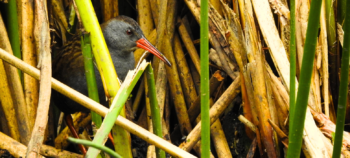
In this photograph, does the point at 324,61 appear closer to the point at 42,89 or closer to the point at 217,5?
the point at 217,5

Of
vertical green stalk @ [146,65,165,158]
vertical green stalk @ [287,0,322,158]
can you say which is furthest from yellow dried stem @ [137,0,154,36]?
vertical green stalk @ [287,0,322,158]

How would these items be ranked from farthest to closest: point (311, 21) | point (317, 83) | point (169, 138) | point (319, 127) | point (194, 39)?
A: point (194, 39)
point (169, 138)
point (317, 83)
point (319, 127)
point (311, 21)

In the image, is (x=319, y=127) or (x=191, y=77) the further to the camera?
(x=191, y=77)

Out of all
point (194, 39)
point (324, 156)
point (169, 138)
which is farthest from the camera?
point (194, 39)

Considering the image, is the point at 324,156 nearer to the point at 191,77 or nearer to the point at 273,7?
the point at 273,7

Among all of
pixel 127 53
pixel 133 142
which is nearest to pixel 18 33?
pixel 127 53
